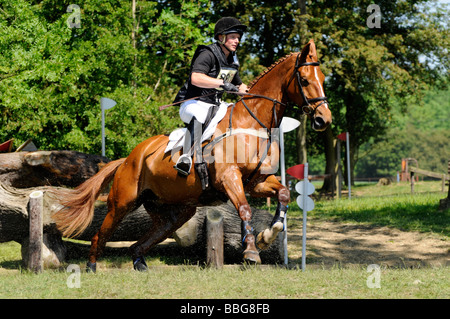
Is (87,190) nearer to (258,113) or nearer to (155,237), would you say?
(155,237)

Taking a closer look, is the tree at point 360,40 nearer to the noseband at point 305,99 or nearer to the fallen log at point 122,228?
the fallen log at point 122,228

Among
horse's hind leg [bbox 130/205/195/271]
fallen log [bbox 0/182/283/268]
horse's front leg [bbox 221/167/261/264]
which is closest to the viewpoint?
horse's front leg [bbox 221/167/261/264]

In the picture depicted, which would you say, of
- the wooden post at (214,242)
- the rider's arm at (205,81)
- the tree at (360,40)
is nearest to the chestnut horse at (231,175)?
the rider's arm at (205,81)

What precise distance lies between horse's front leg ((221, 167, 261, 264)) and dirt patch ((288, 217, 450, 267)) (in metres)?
3.86

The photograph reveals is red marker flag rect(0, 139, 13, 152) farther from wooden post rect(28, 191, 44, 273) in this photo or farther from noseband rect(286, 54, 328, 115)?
noseband rect(286, 54, 328, 115)

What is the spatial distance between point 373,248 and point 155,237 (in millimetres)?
5169

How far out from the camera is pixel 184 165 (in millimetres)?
5605

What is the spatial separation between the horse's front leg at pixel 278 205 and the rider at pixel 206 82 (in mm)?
632

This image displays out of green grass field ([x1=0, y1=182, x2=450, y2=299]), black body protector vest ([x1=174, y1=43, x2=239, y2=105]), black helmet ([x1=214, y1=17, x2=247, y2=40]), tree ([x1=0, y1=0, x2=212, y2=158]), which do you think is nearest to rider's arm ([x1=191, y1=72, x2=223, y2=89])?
black body protector vest ([x1=174, y1=43, x2=239, y2=105])

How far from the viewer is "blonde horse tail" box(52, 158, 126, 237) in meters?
6.68

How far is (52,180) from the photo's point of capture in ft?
30.6

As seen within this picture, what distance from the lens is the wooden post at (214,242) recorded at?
24.5ft

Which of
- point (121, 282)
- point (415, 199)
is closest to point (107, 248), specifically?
point (121, 282)

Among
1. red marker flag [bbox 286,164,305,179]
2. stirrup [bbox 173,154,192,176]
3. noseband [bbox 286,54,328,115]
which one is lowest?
red marker flag [bbox 286,164,305,179]
